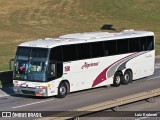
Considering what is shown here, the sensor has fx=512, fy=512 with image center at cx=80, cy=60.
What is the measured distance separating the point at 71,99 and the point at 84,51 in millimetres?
2925

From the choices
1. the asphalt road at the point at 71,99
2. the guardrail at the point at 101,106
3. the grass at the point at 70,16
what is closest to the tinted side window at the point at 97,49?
the asphalt road at the point at 71,99

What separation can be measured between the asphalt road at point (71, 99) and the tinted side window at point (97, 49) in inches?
74.2

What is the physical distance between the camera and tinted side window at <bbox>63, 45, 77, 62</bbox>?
24.3 m

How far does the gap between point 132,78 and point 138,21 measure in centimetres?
4009

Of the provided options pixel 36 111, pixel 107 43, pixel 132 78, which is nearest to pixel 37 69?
pixel 36 111

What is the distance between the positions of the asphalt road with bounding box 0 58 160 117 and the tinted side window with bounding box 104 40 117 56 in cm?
192

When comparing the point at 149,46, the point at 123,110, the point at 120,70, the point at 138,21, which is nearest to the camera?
the point at 123,110

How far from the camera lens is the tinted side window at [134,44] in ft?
94.4

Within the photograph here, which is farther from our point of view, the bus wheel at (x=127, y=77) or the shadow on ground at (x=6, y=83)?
the bus wheel at (x=127, y=77)

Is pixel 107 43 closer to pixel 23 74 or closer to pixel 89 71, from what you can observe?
pixel 89 71

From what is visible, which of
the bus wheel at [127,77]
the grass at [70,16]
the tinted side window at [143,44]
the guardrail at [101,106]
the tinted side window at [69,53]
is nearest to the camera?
the guardrail at [101,106]

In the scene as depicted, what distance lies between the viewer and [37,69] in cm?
2347

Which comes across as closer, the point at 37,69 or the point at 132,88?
→ the point at 37,69

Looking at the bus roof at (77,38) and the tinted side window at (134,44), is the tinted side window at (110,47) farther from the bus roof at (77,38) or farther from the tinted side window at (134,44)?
the tinted side window at (134,44)
